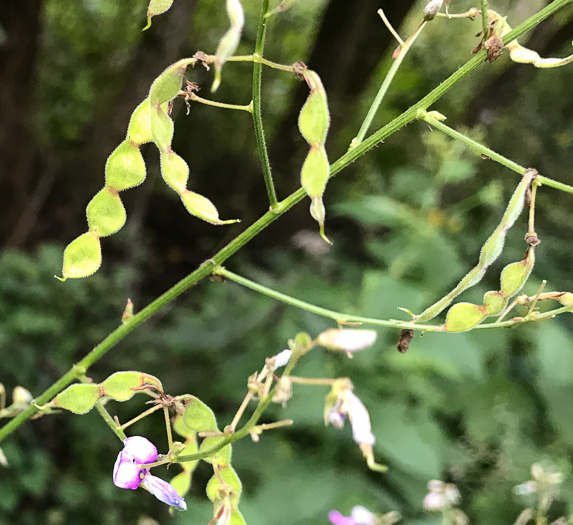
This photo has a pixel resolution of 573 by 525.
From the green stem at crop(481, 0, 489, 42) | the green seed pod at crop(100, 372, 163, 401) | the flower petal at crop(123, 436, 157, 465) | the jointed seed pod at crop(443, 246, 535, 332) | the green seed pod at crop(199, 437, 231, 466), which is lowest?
the flower petal at crop(123, 436, 157, 465)

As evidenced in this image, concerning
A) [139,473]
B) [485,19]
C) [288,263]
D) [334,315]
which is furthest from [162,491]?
[288,263]

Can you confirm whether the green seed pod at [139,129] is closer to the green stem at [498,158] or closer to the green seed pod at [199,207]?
the green seed pod at [199,207]

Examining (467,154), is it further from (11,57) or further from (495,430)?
(11,57)

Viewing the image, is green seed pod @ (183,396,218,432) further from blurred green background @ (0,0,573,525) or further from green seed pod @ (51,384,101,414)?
blurred green background @ (0,0,573,525)

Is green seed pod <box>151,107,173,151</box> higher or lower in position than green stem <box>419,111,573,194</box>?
→ lower

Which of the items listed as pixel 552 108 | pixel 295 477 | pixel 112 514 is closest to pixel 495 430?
pixel 295 477

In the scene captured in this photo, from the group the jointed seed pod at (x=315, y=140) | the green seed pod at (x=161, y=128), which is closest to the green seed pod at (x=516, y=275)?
the jointed seed pod at (x=315, y=140)

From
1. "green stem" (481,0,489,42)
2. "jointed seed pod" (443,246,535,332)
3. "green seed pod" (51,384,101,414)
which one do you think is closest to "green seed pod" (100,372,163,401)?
"green seed pod" (51,384,101,414)

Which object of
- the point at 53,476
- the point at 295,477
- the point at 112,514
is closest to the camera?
the point at 295,477
